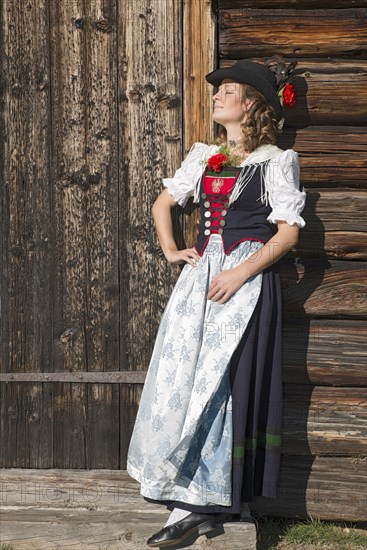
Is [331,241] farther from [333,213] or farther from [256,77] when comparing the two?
[256,77]

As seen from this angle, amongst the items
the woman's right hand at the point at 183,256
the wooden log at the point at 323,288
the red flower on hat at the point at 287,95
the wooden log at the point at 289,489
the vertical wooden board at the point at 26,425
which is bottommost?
the wooden log at the point at 289,489

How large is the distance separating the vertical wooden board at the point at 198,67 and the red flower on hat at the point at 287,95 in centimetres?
38

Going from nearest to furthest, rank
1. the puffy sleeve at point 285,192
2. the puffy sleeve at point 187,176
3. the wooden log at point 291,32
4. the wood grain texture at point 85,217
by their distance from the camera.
Result: 1. the puffy sleeve at point 285,192
2. the puffy sleeve at point 187,176
3. the wooden log at point 291,32
4. the wood grain texture at point 85,217

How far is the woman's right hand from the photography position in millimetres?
3443

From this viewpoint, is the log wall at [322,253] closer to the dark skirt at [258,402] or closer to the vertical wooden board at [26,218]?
the dark skirt at [258,402]

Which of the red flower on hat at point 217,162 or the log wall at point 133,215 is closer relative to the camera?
the red flower on hat at point 217,162

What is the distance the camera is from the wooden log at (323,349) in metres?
3.78

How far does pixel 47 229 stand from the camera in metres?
3.85

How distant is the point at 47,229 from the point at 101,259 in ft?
0.92

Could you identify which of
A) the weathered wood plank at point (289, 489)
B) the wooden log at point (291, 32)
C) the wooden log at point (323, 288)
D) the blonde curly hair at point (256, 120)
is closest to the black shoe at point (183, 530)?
the weathered wood plank at point (289, 489)

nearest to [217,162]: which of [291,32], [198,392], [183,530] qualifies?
[291,32]

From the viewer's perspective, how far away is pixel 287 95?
11.4ft

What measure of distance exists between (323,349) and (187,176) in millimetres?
986

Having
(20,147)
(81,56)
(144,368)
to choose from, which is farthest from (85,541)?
(81,56)
